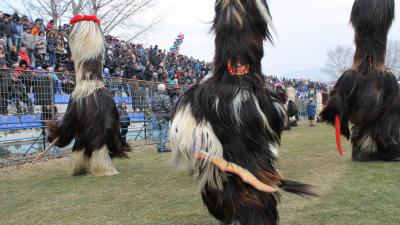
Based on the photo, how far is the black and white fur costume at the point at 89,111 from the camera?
7176mm

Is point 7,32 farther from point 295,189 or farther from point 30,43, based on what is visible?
point 295,189

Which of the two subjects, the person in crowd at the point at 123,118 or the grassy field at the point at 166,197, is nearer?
the grassy field at the point at 166,197

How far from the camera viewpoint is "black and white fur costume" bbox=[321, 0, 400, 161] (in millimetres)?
6938

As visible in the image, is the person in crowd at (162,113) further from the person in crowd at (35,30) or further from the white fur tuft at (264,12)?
the white fur tuft at (264,12)

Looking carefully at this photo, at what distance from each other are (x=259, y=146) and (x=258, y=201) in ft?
1.32

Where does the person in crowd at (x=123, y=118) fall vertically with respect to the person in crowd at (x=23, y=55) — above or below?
below

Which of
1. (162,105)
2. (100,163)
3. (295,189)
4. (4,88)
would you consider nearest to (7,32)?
(4,88)

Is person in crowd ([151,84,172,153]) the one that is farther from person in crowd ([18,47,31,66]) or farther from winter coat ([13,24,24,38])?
Answer: winter coat ([13,24,24,38])

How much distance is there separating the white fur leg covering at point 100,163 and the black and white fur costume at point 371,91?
11.6ft

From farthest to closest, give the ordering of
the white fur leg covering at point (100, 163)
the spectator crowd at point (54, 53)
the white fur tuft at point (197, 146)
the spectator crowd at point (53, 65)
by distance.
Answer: the spectator crowd at point (54, 53) → the spectator crowd at point (53, 65) → the white fur leg covering at point (100, 163) → the white fur tuft at point (197, 146)

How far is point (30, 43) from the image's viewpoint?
47.9ft

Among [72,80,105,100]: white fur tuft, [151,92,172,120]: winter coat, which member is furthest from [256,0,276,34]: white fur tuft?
[151,92,172,120]: winter coat

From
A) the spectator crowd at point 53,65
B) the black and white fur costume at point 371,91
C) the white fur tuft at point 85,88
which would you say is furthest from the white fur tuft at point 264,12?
the white fur tuft at point 85,88

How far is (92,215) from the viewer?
4832 mm
